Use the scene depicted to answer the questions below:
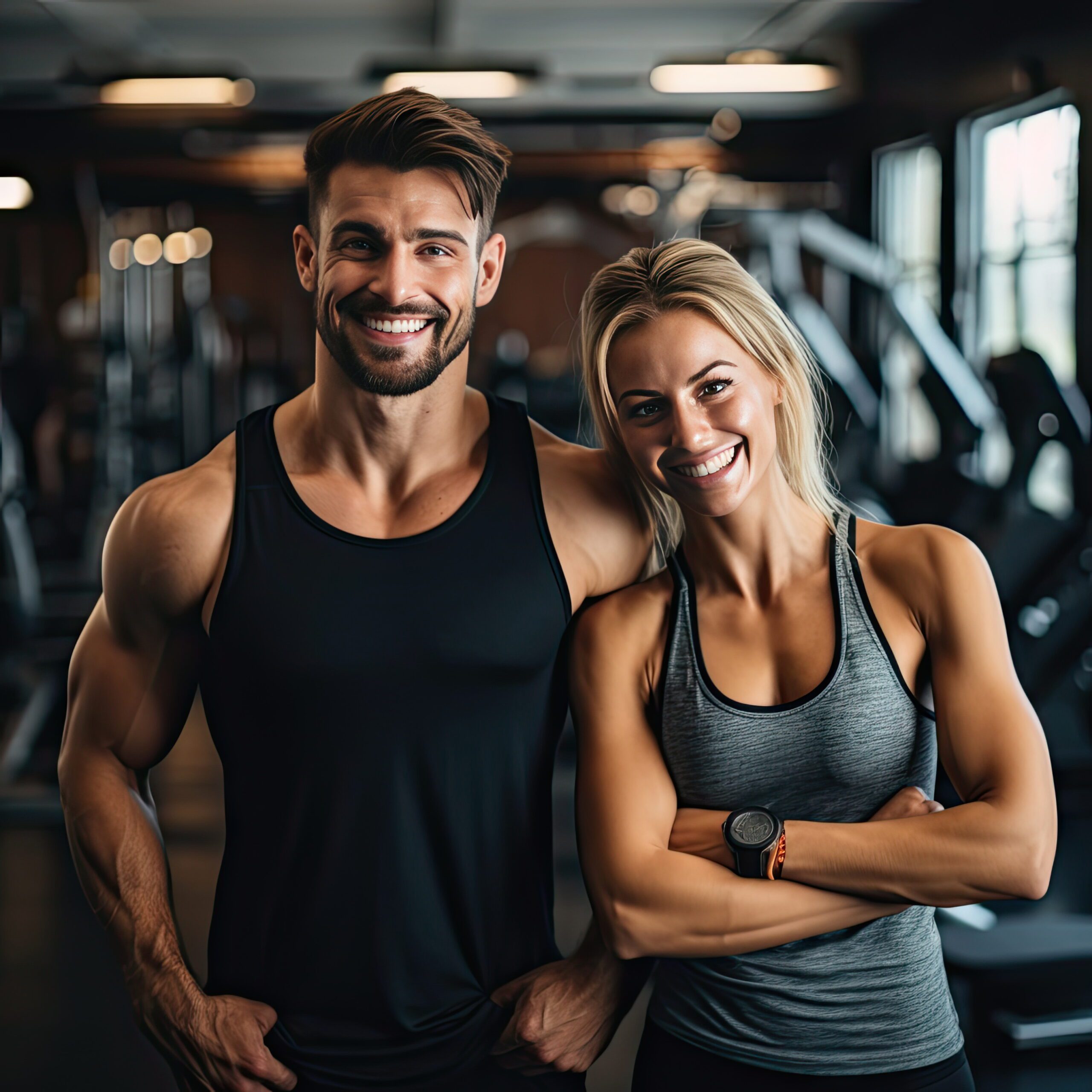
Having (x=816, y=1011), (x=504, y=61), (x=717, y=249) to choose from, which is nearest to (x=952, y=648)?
(x=816, y=1011)

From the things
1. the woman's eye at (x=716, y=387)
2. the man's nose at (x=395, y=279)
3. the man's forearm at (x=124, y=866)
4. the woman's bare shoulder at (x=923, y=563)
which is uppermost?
the man's nose at (x=395, y=279)

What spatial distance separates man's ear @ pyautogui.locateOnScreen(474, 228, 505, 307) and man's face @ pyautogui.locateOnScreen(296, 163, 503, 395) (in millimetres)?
46

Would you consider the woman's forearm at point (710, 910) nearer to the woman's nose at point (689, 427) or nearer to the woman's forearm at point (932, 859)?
the woman's forearm at point (932, 859)

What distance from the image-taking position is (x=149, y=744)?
1.47 m

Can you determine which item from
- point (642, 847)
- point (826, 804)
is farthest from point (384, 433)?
point (826, 804)

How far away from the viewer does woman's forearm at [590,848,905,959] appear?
3.93ft

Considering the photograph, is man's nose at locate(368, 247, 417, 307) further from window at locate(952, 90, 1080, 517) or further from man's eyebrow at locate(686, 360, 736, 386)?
window at locate(952, 90, 1080, 517)

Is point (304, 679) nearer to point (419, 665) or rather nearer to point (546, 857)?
point (419, 665)

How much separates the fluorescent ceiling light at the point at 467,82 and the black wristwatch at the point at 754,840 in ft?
16.3

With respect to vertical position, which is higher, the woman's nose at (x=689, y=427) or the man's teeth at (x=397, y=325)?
the man's teeth at (x=397, y=325)

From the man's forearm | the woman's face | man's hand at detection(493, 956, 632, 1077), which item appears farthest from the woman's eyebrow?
the man's forearm

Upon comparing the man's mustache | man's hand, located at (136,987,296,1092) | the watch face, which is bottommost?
man's hand, located at (136,987,296,1092)

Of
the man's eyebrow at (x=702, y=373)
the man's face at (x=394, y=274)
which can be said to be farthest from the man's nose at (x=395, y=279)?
the man's eyebrow at (x=702, y=373)

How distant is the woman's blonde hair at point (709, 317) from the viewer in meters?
1.30
